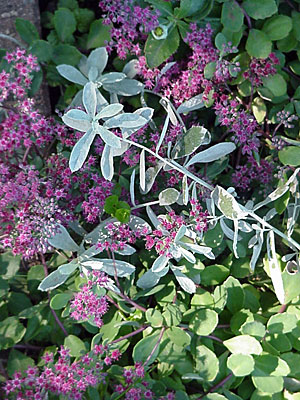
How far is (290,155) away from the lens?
1336 millimetres

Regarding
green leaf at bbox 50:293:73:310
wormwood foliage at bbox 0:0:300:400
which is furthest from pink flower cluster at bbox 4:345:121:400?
green leaf at bbox 50:293:73:310

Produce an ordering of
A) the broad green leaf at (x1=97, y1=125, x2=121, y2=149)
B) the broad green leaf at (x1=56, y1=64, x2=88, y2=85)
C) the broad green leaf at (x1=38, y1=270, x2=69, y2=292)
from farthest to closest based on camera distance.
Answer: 1. the broad green leaf at (x1=56, y1=64, x2=88, y2=85)
2. the broad green leaf at (x1=38, y1=270, x2=69, y2=292)
3. the broad green leaf at (x1=97, y1=125, x2=121, y2=149)

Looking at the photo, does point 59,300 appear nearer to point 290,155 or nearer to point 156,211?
point 156,211

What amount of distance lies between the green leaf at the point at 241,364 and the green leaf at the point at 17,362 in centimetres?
59

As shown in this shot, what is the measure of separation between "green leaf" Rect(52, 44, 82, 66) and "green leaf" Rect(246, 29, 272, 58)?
52cm

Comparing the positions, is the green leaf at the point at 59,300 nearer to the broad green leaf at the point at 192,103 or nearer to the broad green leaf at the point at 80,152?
the broad green leaf at the point at 80,152

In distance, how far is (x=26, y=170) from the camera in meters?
1.28

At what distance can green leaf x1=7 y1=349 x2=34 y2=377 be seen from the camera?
4.61ft

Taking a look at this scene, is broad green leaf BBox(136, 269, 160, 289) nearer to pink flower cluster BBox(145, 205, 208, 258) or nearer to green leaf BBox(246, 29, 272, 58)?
pink flower cluster BBox(145, 205, 208, 258)

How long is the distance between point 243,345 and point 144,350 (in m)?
0.27

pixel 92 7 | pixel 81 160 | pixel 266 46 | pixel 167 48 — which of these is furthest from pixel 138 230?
pixel 92 7

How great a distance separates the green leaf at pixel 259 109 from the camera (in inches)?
56.7

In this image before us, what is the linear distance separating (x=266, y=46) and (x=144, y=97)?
402 mm

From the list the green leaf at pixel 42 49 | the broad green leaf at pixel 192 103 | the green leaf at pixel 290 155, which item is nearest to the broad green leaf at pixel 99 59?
the green leaf at pixel 42 49
